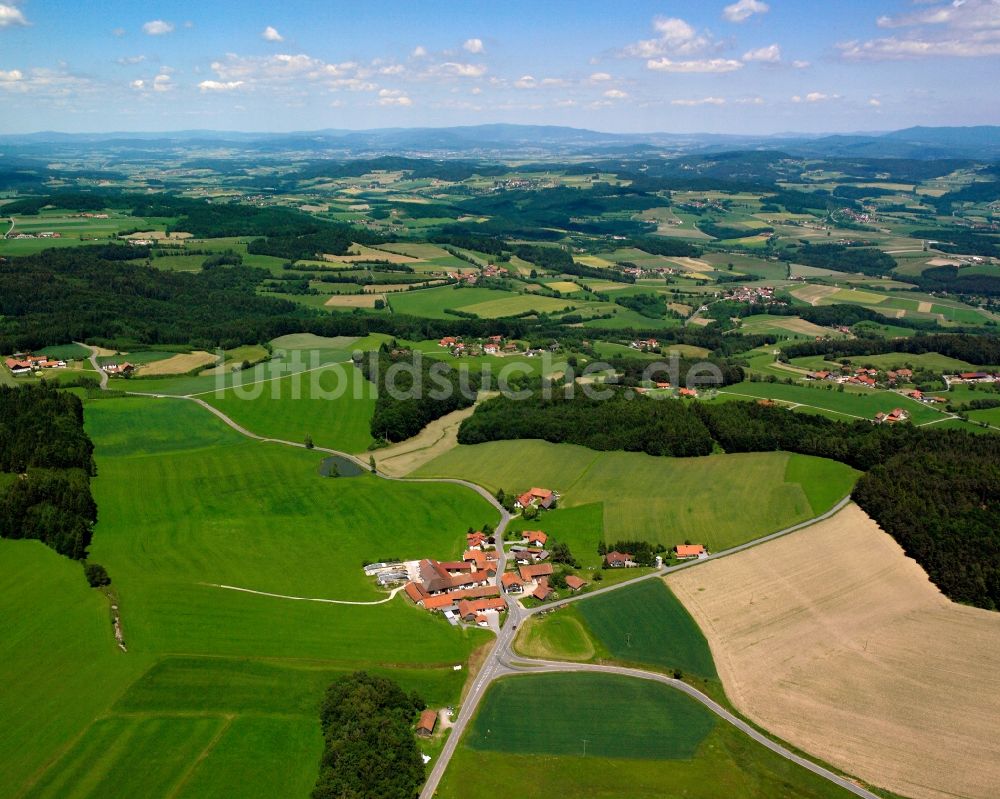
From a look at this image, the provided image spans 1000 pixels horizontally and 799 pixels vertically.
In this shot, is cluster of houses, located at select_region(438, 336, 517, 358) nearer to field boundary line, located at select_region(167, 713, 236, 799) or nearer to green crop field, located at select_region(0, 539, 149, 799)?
green crop field, located at select_region(0, 539, 149, 799)

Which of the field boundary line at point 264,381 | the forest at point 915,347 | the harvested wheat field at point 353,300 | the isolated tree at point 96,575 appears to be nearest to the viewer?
the isolated tree at point 96,575

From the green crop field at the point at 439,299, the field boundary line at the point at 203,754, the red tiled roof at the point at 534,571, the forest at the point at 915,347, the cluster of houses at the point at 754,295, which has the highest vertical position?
the green crop field at the point at 439,299

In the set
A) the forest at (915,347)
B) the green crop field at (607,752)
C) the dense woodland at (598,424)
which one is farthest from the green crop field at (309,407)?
the forest at (915,347)

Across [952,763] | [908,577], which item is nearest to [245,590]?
[952,763]

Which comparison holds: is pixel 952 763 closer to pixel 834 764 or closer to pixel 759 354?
pixel 834 764

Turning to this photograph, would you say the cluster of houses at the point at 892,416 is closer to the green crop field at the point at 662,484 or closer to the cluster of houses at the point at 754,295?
the green crop field at the point at 662,484

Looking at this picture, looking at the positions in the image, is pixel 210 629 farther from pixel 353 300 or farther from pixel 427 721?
pixel 353 300

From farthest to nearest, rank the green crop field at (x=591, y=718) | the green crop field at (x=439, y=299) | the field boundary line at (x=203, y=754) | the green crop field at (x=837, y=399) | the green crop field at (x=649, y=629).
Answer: the green crop field at (x=439, y=299)
the green crop field at (x=837, y=399)
the green crop field at (x=649, y=629)
the green crop field at (x=591, y=718)
the field boundary line at (x=203, y=754)
